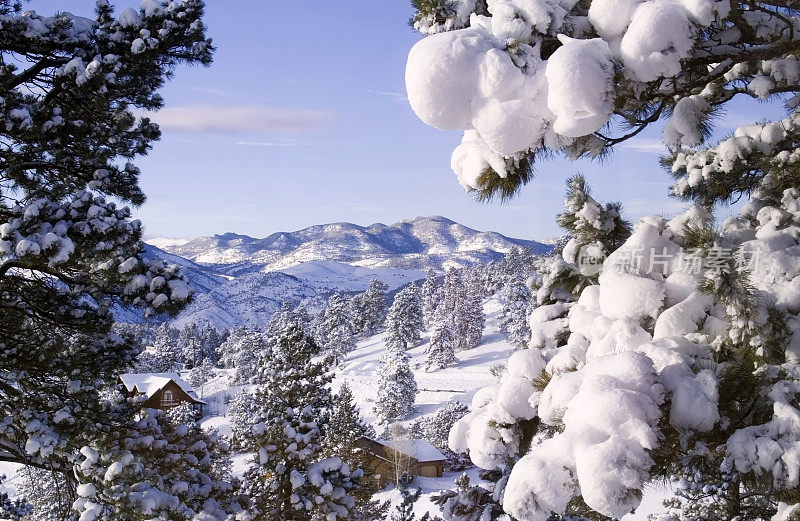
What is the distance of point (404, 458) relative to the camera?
38.0 meters

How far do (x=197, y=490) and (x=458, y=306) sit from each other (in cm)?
6542

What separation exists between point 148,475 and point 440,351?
5756 centimetres

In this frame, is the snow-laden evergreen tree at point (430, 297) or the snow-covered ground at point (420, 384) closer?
the snow-covered ground at point (420, 384)

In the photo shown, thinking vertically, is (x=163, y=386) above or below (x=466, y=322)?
below

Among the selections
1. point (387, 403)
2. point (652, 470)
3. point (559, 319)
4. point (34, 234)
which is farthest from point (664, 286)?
point (387, 403)

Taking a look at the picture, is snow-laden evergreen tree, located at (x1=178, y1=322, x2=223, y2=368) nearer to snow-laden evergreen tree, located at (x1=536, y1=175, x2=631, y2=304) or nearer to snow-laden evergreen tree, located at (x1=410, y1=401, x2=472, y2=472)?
snow-laden evergreen tree, located at (x1=410, y1=401, x2=472, y2=472)

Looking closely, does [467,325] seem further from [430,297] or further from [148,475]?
[148,475]

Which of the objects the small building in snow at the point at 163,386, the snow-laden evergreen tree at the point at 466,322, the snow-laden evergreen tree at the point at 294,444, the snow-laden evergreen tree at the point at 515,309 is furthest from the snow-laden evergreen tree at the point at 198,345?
the snow-laden evergreen tree at the point at 294,444

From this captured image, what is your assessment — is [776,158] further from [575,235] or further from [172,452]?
[172,452]

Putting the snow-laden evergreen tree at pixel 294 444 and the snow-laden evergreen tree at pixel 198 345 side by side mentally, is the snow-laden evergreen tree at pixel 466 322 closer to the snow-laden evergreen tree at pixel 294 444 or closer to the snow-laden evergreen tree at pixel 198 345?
the snow-laden evergreen tree at pixel 198 345

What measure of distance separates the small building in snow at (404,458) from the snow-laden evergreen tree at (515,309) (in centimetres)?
1834

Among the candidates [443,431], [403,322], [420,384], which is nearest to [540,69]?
[443,431]

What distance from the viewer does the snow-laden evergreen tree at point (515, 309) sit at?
190ft

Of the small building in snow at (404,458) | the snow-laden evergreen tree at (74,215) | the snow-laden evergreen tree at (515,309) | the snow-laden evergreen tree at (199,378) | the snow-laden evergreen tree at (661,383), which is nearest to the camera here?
the snow-laden evergreen tree at (661,383)
